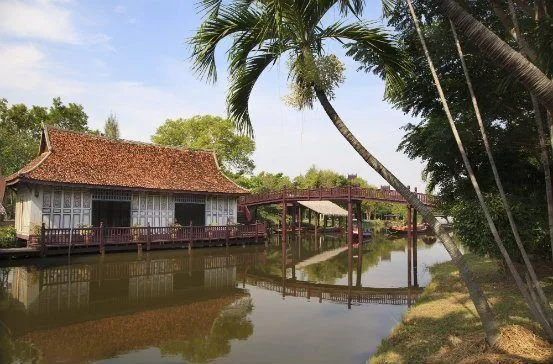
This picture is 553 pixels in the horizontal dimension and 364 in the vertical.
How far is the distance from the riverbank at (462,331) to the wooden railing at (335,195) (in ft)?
46.1

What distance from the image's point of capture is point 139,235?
2275 centimetres

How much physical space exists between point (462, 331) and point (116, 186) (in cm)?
1961

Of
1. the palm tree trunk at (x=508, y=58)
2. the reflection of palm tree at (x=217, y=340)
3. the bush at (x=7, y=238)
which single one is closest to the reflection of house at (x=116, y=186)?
the bush at (x=7, y=238)

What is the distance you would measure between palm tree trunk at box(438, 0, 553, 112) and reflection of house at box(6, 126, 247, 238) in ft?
66.9

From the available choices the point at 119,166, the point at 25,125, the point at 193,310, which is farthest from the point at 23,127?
the point at 193,310

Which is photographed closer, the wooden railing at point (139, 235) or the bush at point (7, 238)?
the bush at point (7, 238)

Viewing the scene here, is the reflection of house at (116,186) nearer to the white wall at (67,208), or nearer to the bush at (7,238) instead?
the white wall at (67,208)

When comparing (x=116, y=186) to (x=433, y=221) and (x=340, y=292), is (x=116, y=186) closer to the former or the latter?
(x=340, y=292)

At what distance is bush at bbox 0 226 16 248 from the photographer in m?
19.6

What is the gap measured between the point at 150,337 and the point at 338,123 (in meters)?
5.78

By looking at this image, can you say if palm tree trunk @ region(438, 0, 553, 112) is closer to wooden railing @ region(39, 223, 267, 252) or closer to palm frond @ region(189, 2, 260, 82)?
palm frond @ region(189, 2, 260, 82)

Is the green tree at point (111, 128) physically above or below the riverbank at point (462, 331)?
above

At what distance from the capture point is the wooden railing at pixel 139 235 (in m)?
19.9

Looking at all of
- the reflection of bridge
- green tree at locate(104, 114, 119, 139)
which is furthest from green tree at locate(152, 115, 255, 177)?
the reflection of bridge
